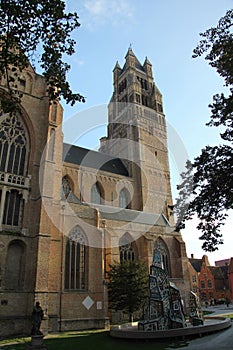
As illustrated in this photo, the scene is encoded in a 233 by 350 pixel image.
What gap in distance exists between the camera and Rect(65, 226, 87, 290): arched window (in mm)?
20641

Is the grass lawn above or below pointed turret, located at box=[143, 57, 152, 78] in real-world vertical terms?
below

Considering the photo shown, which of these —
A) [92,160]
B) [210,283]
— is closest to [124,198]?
[92,160]

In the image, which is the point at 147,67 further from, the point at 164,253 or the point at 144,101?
the point at 164,253

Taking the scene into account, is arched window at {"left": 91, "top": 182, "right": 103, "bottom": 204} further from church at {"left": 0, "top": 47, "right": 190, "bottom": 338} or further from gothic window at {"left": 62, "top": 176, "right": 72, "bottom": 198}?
gothic window at {"left": 62, "top": 176, "right": 72, "bottom": 198}

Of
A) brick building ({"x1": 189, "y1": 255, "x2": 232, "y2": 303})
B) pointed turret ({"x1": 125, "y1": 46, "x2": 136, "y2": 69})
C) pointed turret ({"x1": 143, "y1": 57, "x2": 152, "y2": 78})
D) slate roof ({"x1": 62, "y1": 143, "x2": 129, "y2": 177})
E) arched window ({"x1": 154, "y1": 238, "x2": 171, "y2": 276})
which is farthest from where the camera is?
pointed turret ({"x1": 143, "y1": 57, "x2": 152, "y2": 78})

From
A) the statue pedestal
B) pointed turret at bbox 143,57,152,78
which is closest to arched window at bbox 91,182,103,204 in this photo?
the statue pedestal

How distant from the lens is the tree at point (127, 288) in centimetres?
2023

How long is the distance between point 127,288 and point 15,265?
26.2ft

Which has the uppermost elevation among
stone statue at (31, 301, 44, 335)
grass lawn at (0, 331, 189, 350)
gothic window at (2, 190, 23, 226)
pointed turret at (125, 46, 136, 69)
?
pointed turret at (125, 46, 136, 69)

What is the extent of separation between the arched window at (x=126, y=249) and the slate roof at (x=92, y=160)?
11210 millimetres

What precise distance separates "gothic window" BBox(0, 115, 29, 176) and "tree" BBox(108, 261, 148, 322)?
10.4 metres

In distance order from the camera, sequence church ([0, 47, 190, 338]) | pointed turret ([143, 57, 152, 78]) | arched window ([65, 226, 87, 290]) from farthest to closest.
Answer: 1. pointed turret ([143, 57, 152, 78])
2. arched window ([65, 226, 87, 290])
3. church ([0, 47, 190, 338])

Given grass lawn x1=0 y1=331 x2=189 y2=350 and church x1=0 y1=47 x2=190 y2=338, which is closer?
grass lawn x1=0 y1=331 x2=189 y2=350

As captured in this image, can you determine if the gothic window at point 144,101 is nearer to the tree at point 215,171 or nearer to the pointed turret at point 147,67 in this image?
the pointed turret at point 147,67
